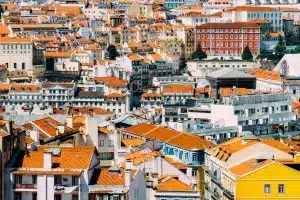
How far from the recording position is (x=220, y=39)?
124188mm

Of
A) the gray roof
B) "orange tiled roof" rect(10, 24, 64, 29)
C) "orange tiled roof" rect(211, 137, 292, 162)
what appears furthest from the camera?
"orange tiled roof" rect(10, 24, 64, 29)

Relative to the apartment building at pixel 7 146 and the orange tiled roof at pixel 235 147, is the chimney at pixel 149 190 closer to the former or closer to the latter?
the orange tiled roof at pixel 235 147

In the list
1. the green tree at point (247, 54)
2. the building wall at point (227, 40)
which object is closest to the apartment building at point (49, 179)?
the green tree at point (247, 54)

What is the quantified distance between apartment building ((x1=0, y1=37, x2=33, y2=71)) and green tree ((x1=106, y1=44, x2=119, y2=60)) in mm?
8013

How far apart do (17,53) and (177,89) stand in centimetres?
2867

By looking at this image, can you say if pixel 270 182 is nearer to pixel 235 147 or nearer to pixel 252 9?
pixel 235 147

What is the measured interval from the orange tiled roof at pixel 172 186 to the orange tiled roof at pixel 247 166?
4.84ft

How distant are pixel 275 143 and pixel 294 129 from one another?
858 inches

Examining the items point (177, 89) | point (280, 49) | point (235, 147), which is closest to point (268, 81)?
point (177, 89)

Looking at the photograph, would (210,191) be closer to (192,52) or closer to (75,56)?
(75,56)

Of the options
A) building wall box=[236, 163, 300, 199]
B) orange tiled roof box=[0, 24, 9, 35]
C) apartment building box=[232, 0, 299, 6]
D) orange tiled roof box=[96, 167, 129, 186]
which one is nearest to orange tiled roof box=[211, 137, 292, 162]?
building wall box=[236, 163, 300, 199]

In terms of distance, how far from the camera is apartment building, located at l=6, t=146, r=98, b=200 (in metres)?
29.5

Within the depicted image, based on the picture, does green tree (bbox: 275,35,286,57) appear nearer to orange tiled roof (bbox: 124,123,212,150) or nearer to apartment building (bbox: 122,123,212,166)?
orange tiled roof (bbox: 124,123,212,150)

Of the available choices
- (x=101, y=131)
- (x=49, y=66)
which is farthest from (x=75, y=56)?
(x=101, y=131)
